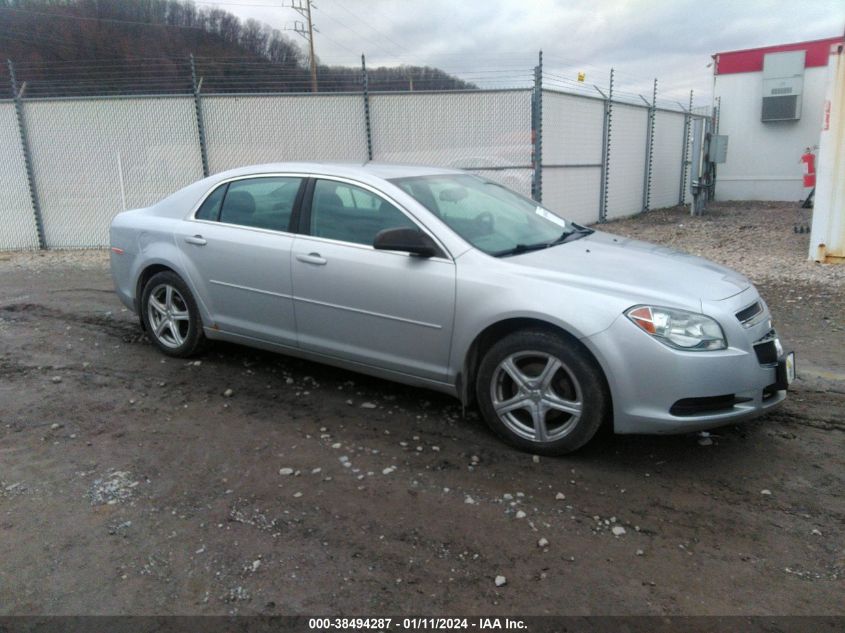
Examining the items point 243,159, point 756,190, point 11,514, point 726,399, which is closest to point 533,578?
point 726,399

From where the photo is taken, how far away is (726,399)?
339 cm

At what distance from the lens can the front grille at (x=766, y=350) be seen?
3480 millimetres

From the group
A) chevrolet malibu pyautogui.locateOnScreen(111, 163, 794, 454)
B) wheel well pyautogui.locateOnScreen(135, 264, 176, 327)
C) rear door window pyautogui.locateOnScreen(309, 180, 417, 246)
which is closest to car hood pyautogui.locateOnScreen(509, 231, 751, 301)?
chevrolet malibu pyautogui.locateOnScreen(111, 163, 794, 454)

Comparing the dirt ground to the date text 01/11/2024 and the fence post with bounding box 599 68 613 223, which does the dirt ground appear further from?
the fence post with bounding box 599 68 613 223

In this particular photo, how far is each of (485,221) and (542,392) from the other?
128 cm

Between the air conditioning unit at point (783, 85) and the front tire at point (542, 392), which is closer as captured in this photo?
the front tire at point (542, 392)

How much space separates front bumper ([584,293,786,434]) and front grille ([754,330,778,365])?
0.05 metres

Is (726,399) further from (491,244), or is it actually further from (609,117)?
(609,117)

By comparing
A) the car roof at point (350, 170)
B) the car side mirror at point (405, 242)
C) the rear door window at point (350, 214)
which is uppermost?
the car roof at point (350, 170)

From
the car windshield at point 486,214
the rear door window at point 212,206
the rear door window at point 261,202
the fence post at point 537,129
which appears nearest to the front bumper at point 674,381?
the car windshield at point 486,214

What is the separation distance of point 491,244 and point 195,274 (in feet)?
7.65

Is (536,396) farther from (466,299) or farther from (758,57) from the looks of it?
(758,57)

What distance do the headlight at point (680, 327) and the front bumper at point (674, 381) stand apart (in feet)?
0.13

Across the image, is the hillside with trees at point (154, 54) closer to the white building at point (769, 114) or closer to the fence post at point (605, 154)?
the fence post at point (605, 154)
